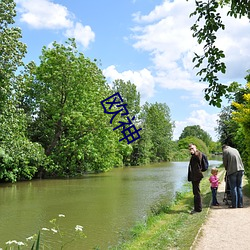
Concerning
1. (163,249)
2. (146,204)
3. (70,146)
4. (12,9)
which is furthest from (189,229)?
(70,146)

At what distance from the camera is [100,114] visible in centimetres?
2823

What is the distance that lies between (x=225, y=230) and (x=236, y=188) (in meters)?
2.72

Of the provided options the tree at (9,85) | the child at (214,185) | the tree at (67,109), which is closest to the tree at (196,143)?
the tree at (67,109)

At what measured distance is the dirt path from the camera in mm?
6434

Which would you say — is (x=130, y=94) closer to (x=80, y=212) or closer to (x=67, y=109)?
(x=67, y=109)

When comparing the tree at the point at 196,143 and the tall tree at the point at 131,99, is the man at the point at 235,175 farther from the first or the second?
the tree at the point at 196,143

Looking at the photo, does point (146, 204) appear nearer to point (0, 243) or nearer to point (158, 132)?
point (0, 243)

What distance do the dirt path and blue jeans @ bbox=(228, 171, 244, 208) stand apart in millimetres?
217

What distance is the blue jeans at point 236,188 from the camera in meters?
9.95

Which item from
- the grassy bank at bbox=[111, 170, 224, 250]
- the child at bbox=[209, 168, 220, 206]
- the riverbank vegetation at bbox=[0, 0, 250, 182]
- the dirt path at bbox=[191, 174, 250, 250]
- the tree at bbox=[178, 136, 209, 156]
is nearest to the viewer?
the dirt path at bbox=[191, 174, 250, 250]

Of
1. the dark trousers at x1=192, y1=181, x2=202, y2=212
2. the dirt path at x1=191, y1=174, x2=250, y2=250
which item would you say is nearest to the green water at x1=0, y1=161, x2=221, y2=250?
the dark trousers at x1=192, y1=181, x2=202, y2=212

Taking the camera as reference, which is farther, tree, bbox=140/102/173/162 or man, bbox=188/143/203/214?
tree, bbox=140/102/173/162

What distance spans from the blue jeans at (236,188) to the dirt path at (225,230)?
0.22 meters

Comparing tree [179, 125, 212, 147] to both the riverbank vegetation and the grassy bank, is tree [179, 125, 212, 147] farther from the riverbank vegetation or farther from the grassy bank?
the grassy bank
